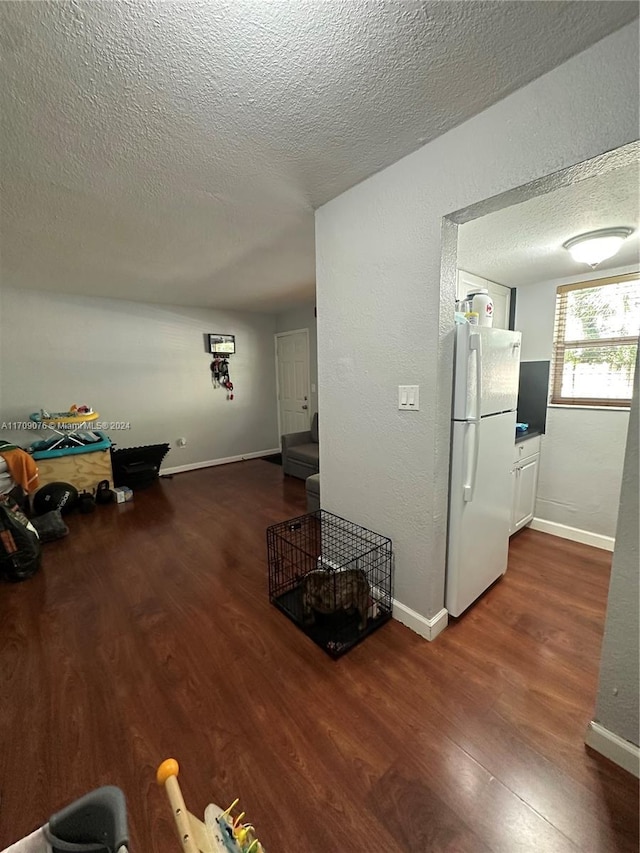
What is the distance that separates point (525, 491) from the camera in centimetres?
290

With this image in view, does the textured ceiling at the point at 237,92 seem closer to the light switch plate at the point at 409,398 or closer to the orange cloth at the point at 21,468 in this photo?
the light switch plate at the point at 409,398

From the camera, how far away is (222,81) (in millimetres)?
1158

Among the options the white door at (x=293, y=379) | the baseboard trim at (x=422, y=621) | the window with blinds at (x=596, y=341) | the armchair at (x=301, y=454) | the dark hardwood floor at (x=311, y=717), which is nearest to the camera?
the dark hardwood floor at (x=311, y=717)

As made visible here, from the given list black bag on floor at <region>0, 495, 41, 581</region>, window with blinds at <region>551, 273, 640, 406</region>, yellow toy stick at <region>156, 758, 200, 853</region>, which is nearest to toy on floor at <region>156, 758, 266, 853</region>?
yellow toy stick at <region>156, 758, 200, 853</region>

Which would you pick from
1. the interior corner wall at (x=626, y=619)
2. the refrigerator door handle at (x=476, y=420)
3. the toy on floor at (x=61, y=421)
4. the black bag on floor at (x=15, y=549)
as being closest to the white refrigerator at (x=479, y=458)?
the refrigerator door handle at (x=476, y=420)

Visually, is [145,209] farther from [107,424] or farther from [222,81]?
[107,424]

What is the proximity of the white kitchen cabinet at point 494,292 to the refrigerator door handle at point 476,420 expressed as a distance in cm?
128

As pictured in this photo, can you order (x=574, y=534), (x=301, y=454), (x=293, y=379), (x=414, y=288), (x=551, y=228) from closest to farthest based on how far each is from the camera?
(x=414, y=288), (x=551, y=228), (x=574, y=534), (x=301, y=454), (x=293, y=379)

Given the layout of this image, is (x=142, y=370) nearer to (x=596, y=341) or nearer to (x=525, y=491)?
(x=525, y=491)

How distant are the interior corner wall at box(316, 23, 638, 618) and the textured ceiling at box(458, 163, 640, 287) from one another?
597 millimetres

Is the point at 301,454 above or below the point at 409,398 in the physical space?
below

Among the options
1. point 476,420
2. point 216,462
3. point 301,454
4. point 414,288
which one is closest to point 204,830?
point 476,420

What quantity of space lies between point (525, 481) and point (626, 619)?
1.85 meters

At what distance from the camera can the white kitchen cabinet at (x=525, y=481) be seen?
2748 mm
